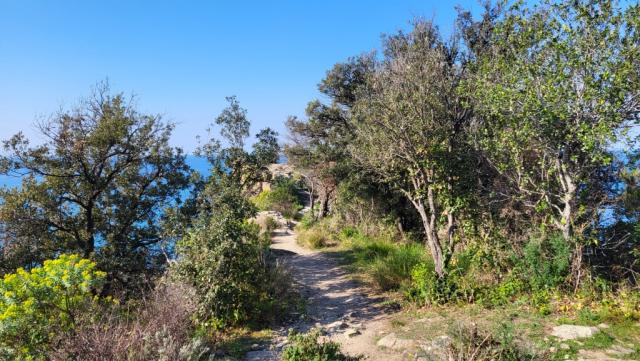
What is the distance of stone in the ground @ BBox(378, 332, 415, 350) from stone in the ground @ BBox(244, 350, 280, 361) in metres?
1.84

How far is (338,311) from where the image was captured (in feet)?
28.9

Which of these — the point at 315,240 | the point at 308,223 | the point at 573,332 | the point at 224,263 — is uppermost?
the point at 308,223

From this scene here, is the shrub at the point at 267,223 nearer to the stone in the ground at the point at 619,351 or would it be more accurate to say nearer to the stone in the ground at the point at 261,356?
the stone in the ground at the point at 261,356

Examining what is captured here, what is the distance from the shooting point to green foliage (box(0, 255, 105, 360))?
5.04 metres

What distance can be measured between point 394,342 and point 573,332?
275 cm

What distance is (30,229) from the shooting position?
949 cm

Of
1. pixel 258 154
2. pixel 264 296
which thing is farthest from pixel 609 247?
pixel 258 154

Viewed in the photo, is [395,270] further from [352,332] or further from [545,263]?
[545,263]

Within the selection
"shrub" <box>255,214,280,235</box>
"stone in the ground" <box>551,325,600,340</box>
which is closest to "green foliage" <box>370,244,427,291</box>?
"stone in the ground" <box>551,325,600,340</box>

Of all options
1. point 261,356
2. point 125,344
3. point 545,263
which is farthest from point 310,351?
point 545,263

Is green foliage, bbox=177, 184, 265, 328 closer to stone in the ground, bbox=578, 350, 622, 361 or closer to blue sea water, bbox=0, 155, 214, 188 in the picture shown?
blue sea water, bbox=0, 155, 214, 188

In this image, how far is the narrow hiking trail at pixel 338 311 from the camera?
21.9 feet

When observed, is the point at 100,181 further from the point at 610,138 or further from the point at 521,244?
the point at 610,138

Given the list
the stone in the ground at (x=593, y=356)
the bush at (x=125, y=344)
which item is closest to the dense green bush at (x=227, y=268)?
the bush at (x=125, y=344)
